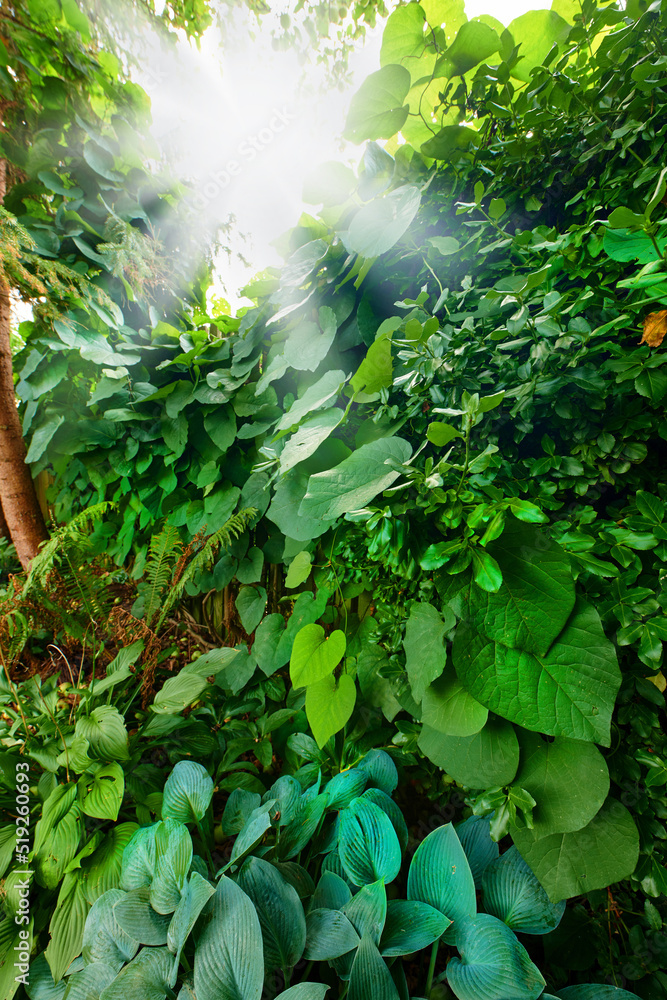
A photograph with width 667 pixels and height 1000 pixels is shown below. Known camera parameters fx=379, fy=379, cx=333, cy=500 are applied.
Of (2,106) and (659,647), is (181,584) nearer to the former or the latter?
(659,647)

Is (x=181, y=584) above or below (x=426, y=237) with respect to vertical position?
below

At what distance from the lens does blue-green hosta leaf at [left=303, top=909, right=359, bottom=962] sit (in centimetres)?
53

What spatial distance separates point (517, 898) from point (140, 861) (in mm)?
650

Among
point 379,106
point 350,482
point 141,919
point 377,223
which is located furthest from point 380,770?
point 379,106

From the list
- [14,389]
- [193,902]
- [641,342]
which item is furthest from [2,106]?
[193,902]

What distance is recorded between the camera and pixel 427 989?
590 mm

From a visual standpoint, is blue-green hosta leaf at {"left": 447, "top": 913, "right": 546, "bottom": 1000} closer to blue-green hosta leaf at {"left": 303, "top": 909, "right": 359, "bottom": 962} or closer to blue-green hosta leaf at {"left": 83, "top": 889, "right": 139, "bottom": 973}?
blue-green hosta leaf at {"left": 303, "top": 909, "right": 359, "bottom": 962}

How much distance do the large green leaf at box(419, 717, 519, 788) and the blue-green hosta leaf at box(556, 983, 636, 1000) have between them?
277 millimetres

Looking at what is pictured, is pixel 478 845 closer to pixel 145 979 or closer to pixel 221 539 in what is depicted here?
pixel 145 979

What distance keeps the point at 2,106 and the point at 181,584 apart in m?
2.26

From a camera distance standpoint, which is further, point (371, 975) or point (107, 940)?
point (107, 940)

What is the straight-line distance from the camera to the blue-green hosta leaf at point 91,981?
57 cm

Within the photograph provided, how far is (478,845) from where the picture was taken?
682 mm

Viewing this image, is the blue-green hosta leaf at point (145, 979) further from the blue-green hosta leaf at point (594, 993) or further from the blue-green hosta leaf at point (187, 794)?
the blue-green hosta leaf at point (594, 993)
